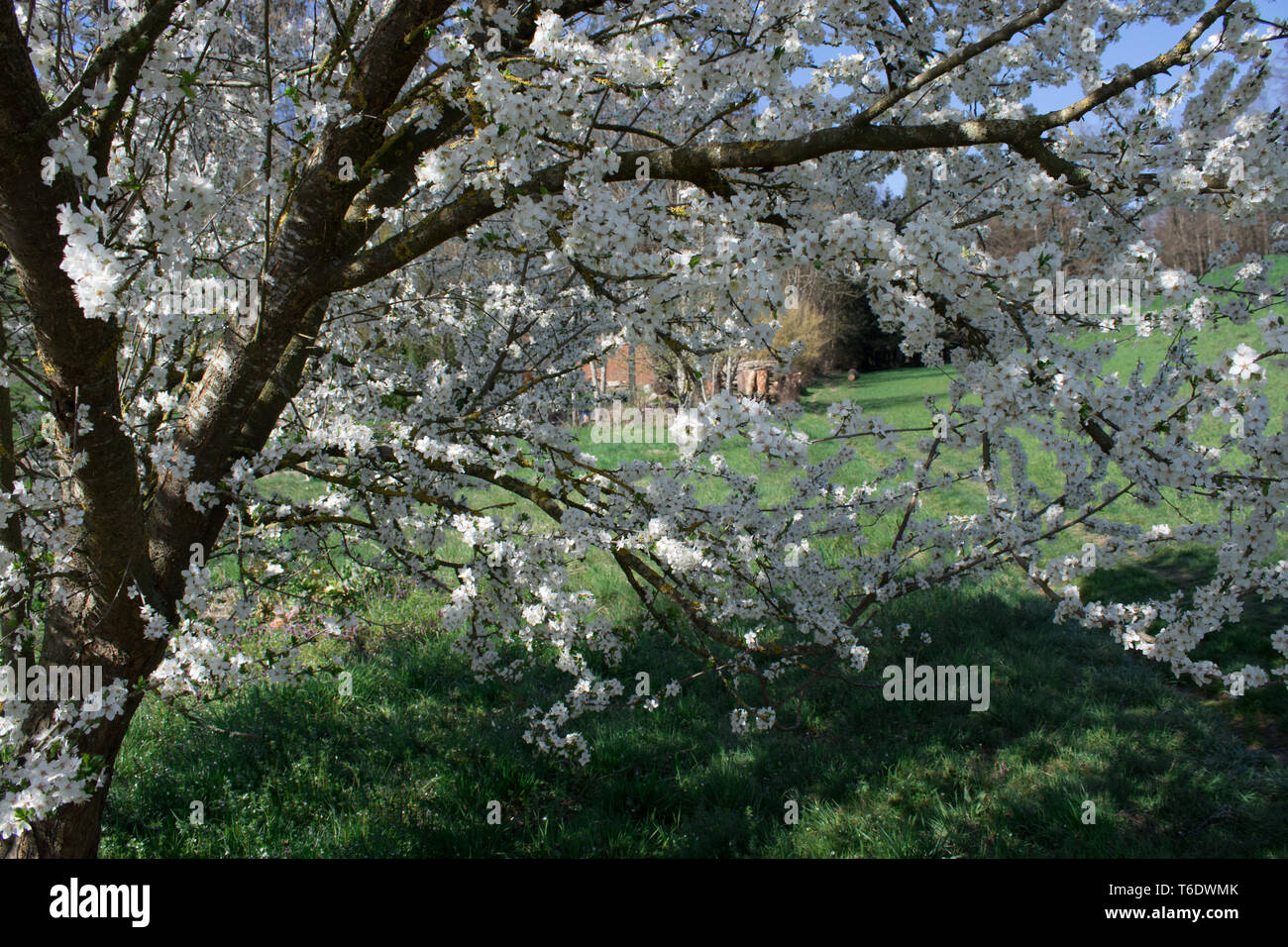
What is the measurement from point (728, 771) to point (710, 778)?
0.11 m

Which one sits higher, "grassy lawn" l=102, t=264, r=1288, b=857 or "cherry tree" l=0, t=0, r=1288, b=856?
"cherry tree" l=0, t=0, r=1288, b=856

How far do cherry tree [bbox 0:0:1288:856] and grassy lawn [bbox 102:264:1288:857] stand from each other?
24.2 inches

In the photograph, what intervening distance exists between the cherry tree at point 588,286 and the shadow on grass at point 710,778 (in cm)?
57

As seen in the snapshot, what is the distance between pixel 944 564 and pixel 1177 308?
6.13ft

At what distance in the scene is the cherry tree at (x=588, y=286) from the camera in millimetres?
2137

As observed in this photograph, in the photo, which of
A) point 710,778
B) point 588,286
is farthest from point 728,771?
point 588,286

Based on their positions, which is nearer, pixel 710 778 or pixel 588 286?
pixel 588 286

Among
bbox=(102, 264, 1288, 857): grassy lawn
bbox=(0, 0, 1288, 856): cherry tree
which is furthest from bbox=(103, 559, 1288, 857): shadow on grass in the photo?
bbox=(0, 0, 1288, 856): cherry tree

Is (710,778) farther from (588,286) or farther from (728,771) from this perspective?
(588,286)

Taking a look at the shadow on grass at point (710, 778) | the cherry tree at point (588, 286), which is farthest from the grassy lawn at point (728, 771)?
the cherry tree at point (588, 286)

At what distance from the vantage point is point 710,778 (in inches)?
172

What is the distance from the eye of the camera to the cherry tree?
84.1 inches

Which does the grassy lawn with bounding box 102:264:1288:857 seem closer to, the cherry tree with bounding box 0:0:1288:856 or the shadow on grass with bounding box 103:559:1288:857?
the shadow on grass with bounding box 103:559:1288:857
